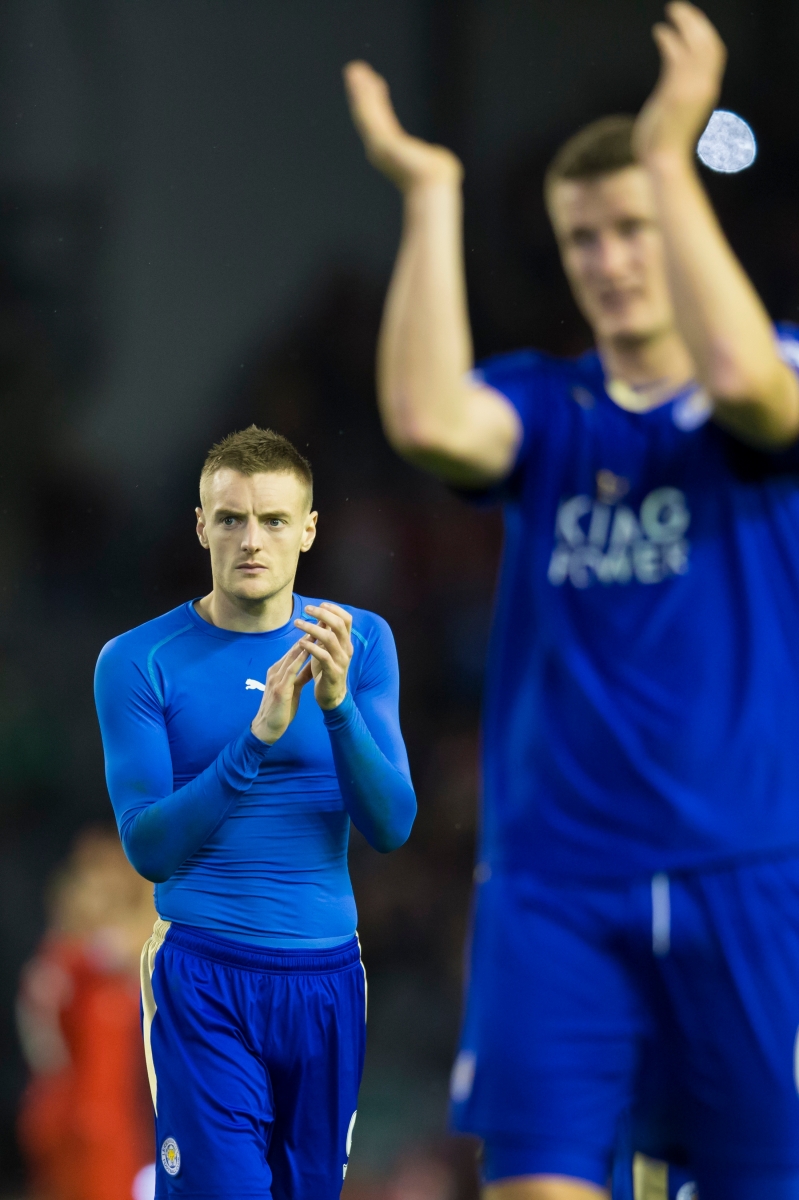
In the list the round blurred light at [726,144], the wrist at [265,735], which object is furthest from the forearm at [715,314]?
the round blurred light at [726,144]

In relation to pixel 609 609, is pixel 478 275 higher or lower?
higher

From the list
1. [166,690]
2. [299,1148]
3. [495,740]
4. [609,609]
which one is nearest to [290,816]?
[166,690]

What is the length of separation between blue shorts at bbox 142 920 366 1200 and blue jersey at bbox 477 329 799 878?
1.09m

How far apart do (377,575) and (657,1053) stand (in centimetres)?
287

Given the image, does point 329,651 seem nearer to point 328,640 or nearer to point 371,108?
point 328,640

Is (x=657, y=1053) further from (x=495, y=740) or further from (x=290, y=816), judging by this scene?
(x=290, y=816)

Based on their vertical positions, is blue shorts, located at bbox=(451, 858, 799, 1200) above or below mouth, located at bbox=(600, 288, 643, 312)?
below

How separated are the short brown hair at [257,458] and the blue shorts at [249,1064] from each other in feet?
3.08

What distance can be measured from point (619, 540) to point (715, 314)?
0.99 ft

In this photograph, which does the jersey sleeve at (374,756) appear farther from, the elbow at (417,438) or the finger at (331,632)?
the elbow at (417,438)

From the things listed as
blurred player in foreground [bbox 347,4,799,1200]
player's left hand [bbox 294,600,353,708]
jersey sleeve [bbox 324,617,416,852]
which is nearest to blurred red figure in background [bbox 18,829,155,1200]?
jersey sleeve [bbox 324,617,416,852]

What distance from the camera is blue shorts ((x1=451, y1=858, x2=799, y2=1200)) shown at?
1722mm

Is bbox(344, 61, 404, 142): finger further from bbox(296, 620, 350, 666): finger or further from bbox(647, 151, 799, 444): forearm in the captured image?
bbox(296, 620, 350, 666): finger

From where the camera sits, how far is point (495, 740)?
6.28 ft
